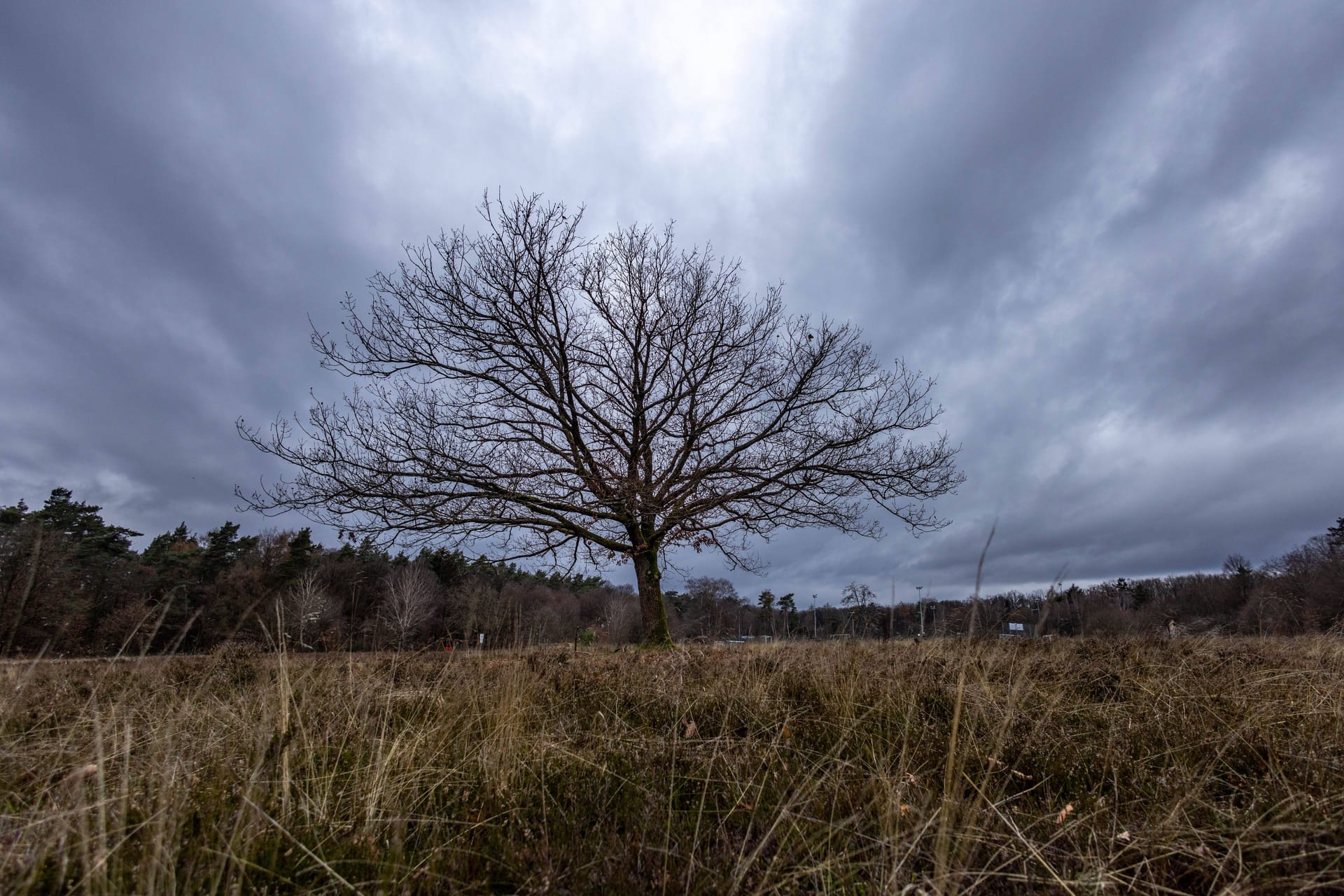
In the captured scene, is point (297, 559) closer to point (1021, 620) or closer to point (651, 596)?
point (651, 596)

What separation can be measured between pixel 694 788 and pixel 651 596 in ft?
34.4

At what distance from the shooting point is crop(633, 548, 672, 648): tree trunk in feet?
40.3

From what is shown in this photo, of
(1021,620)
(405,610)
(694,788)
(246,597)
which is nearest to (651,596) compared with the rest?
(405,610)

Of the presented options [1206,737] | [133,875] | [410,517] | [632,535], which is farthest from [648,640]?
[133,875]

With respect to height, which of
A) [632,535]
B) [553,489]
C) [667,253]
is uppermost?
[667,253]

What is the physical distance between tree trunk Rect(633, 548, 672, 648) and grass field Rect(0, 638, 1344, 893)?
8.12 m

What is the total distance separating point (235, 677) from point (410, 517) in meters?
5.32

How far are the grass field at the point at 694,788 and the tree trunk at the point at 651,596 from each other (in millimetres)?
8117

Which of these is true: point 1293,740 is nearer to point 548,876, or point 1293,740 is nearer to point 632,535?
point 548,876

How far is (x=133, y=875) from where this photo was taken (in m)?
1.47

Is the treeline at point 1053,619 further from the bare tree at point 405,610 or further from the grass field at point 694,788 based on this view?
the bare tree at point 405,610

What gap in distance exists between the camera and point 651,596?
12.7m

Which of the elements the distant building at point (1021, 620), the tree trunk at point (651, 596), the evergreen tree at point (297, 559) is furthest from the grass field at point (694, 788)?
the evergreen tree at point (297, 559)

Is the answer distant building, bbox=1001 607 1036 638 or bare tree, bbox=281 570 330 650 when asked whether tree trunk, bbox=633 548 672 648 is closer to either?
bare tree, bbox=281 570 330 650
